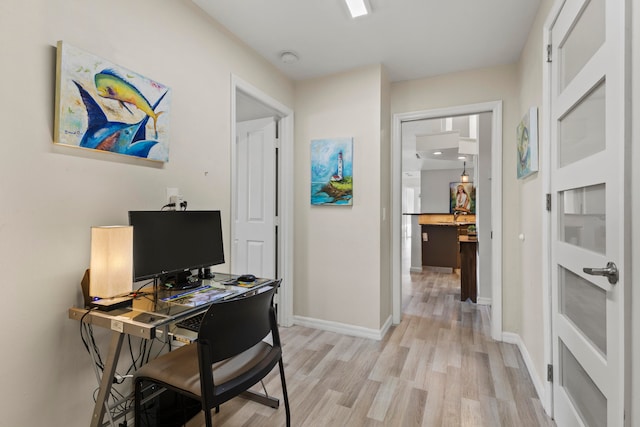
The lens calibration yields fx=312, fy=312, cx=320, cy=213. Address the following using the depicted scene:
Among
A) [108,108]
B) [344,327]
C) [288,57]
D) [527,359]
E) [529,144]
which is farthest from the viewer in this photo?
[344,327]

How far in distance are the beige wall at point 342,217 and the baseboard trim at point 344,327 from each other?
4 cm

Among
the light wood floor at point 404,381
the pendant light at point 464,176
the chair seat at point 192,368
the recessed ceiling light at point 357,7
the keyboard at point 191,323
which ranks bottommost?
the light wood floor at point 404,381

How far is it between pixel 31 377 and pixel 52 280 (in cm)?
40

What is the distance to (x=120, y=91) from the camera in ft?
5.28

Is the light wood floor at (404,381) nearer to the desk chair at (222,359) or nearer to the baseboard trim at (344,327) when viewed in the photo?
the baseboard trim at (344,327)

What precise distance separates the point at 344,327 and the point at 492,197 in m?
1.92

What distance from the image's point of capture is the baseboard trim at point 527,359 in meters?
1.98

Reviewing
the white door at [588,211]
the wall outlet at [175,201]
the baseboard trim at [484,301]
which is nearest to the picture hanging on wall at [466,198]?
the baseboard trim at [484,301]

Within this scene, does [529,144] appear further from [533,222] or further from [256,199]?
[256,199]

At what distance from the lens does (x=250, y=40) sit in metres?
2.55

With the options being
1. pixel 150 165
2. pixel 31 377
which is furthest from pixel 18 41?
pixel 31 377

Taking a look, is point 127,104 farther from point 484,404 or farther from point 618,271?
point 484,404

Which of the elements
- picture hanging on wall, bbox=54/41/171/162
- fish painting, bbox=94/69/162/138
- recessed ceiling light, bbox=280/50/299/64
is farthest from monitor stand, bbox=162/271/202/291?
recessed ceiling light, bbox=280/50/299/64

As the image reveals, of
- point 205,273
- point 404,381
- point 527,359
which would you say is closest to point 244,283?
point 205,273
